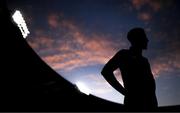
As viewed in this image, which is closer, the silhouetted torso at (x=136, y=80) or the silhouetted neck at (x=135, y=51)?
the silhouetted torso at (x=136, y=80)

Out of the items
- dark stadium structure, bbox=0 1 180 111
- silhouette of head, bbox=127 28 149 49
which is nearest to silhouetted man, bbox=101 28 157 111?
silhouette of head, bbox=127 28 149 49

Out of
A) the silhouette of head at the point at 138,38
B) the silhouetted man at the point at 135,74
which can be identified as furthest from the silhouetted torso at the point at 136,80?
the silhouette of head at the point at 138,38

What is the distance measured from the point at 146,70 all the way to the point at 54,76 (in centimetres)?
119

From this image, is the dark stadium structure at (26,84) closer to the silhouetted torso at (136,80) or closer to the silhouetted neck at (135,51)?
the silhouetted torso at (136,80)

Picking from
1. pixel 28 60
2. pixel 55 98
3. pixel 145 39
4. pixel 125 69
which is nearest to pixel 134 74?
pixel 125 69

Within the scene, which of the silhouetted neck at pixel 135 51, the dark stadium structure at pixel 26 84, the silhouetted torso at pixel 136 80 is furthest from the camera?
the silhouetted neck at pixel 135 51

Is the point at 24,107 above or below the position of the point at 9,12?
below

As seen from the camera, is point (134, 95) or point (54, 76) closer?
point (134, 95)

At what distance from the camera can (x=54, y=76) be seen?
3.35 m

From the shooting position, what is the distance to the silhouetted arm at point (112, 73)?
2.87m

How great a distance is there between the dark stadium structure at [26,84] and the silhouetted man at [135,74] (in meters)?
0.29

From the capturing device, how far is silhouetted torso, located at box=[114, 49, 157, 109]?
9.11 ft

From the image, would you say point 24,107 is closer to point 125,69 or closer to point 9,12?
point 9,12

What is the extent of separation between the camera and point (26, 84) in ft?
8.45
